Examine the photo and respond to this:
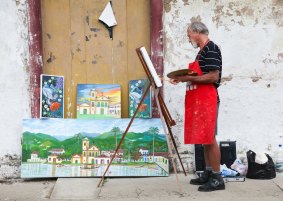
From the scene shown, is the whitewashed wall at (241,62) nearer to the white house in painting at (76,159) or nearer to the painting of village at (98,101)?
the painting of village at (98,101)

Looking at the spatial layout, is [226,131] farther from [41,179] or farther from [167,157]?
[41,179]

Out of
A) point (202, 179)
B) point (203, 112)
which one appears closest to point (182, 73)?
point (203, 112)

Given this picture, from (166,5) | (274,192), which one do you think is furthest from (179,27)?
(274,192)

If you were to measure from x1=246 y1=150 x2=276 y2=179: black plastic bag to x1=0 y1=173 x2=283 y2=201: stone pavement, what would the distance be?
0.09 meters

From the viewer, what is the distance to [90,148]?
5816 mm

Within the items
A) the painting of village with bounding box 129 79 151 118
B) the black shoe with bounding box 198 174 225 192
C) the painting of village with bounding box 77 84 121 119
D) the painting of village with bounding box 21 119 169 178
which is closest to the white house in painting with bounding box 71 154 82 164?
the painting of village with bounding box 21 119 169 178

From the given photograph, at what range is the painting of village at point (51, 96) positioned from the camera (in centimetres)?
586

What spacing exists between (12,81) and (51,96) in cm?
49

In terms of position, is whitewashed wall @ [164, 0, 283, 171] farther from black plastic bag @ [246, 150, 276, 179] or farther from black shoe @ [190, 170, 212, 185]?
black shoe @ [190, 170, 212, 185]

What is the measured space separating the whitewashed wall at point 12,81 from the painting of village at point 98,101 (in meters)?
0.65

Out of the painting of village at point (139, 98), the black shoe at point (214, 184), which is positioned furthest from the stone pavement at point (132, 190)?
the painting of village at point (139, 98)

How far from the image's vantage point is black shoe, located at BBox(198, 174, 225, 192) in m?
5.08

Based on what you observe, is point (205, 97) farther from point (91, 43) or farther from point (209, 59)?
point (91, 43)

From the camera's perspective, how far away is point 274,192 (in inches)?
201
